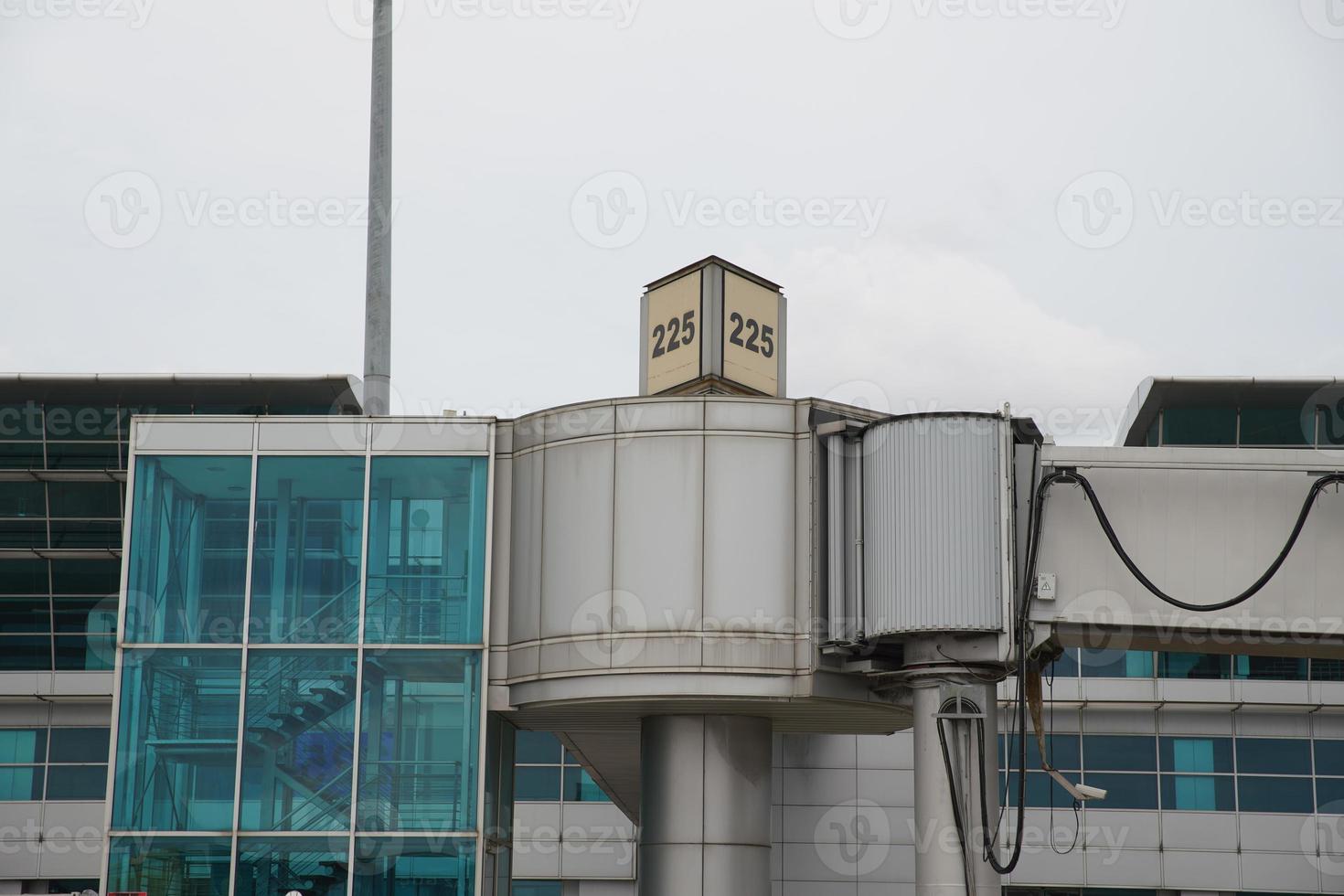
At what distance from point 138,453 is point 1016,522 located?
42.4 feet

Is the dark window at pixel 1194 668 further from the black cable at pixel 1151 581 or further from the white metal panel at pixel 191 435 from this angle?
the white metal panel at pixel 191 435

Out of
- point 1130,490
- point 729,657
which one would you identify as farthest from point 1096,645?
point 729,657

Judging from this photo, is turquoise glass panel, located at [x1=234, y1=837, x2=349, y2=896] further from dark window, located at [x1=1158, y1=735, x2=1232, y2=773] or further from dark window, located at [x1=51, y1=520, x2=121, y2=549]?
dark window, located at [x1=1158, y1=735, x2=1232, y2=773]

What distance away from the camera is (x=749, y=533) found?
22859 mm

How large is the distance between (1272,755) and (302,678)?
115 ft

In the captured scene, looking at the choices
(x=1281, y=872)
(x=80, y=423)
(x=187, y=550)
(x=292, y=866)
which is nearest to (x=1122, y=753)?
(x=1281, y=872)

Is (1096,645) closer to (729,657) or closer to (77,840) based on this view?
(729,657)

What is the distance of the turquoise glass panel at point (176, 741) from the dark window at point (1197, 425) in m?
34.1

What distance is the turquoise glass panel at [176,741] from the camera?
76.6ft

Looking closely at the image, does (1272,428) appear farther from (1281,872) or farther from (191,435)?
(191,435)

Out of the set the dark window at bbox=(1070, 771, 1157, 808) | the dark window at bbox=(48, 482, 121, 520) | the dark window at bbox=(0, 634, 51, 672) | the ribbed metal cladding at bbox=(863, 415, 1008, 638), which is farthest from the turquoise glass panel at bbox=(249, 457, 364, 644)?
the dark window at bbox=(0, 634, 51, 672)

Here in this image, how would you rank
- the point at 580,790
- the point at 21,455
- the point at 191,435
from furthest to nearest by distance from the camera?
the point at 21,455
the point at 580,790
the point at 191,435

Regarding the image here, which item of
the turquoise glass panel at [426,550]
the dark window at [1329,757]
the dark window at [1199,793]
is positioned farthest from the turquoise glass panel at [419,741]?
the dark window at [1329,757]

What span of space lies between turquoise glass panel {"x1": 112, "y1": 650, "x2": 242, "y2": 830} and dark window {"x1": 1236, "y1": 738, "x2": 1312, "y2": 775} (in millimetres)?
34972
